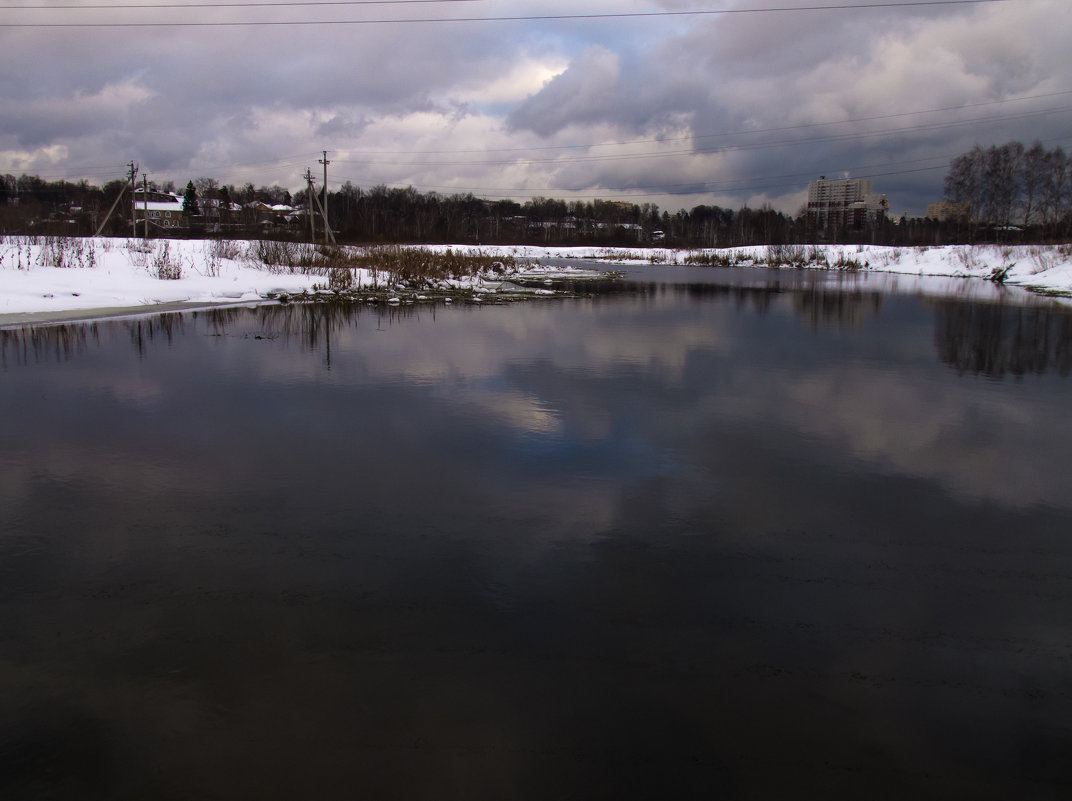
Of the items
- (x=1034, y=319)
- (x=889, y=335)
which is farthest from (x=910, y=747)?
(x=1034, y=319)

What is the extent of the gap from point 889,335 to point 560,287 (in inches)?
586

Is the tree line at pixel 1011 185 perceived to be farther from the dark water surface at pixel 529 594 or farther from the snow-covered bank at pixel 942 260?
the dark water surface at pixel 529 594

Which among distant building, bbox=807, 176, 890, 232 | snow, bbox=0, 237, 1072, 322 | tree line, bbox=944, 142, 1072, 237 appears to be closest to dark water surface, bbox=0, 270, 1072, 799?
snow, bbox=0, 237, 1072, 322

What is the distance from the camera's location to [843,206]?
134875 millimetres

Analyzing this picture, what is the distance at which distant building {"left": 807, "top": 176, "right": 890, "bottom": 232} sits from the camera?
Answer: 393 ft

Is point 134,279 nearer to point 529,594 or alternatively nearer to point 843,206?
point 529,594

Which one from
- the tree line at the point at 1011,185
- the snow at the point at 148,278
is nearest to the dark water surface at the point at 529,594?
the snow at the point at 148,278

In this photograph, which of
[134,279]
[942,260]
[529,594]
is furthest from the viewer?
[942,260]

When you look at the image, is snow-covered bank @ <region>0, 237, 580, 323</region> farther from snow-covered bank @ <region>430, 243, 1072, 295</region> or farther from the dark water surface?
snow-covered bank @ <region>430, 243, 1072, 295</region>

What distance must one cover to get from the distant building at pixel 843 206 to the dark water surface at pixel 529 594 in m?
115

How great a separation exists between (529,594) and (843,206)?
484ft

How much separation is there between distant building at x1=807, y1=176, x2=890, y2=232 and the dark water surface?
11487 centimetres

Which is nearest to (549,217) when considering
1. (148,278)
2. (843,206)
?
(843,206)

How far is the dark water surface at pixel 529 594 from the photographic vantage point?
9.57ft
